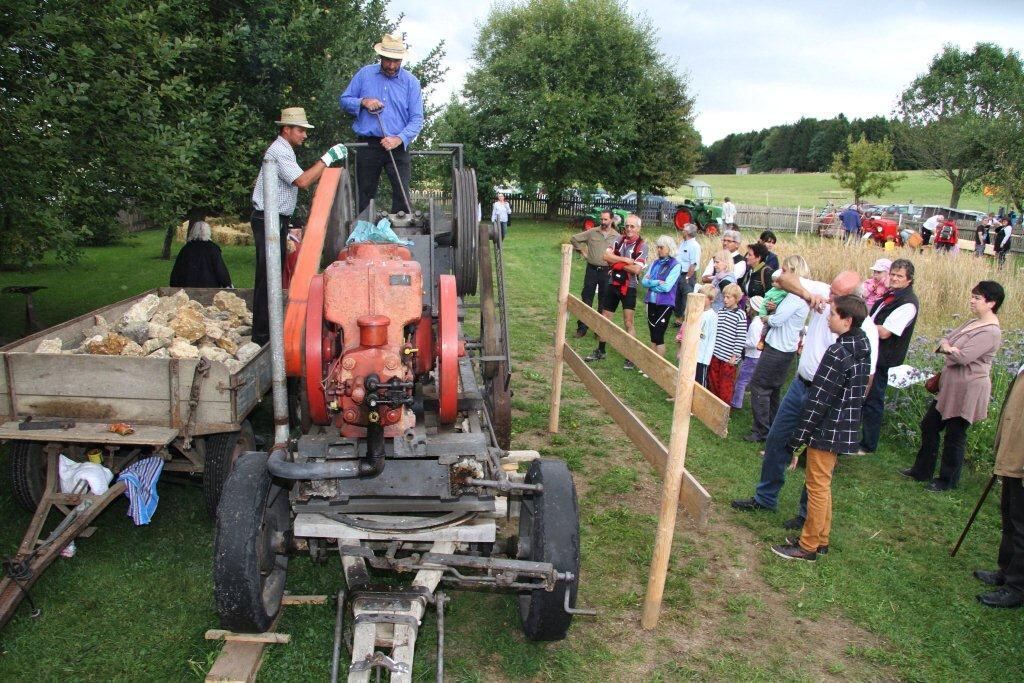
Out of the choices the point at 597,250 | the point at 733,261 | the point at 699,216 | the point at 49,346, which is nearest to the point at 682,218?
the point at 699,216

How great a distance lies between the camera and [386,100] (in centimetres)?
645

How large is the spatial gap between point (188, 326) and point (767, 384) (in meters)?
4.94

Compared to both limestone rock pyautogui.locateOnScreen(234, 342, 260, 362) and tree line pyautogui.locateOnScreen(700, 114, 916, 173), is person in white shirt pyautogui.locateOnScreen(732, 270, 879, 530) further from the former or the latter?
tree line pyautogui.locateOnScreen(700, 114, 916, 173)

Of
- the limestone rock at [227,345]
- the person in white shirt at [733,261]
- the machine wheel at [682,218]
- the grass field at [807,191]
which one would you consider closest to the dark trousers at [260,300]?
the limestone rock at [227,345]

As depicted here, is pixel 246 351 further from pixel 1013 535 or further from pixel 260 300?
pixel 1013 535

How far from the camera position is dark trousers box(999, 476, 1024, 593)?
450 centimetres

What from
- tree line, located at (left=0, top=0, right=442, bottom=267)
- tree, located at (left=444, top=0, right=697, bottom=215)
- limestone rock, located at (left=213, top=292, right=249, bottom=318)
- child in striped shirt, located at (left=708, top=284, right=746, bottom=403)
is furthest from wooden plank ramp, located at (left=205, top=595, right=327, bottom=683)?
tree, located at (left=444, top=0, right=697, bottom=215)

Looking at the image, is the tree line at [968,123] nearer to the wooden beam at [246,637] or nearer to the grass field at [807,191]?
the grass field at [807,191]

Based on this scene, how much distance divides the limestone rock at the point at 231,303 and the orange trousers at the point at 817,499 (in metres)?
4.81

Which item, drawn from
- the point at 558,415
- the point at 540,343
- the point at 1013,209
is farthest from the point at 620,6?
the point at 558,415

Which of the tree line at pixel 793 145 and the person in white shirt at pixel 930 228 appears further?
the tree line at pixel 793 145

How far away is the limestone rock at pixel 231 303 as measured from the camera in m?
6.58

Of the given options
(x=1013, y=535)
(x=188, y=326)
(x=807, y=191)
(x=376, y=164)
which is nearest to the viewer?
(x=1013, y=535)

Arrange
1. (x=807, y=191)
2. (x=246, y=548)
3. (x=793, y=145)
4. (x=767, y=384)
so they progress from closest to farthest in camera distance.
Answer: (x=246, y=548)
(x=767, y=384)
(x=807, y=191)
(x=793, y=145)
